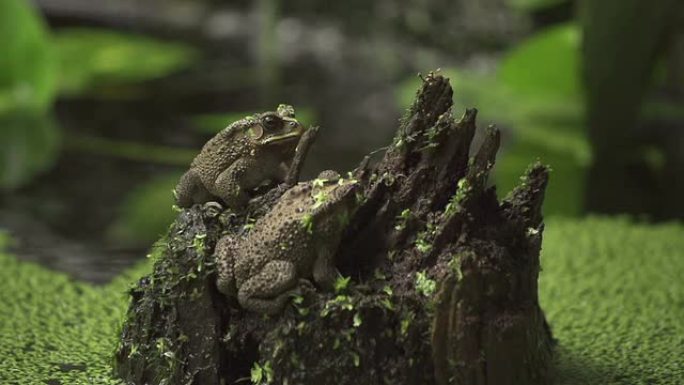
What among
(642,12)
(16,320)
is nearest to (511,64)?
(642,12)

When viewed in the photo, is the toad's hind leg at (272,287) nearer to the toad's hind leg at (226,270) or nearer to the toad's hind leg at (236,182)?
the toad's hind leg at (226,270)

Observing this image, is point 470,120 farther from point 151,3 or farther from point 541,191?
point 151,3

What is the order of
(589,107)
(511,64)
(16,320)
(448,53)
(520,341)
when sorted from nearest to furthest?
(520,341), (16,320), (589,107), (511,64), (448,53)

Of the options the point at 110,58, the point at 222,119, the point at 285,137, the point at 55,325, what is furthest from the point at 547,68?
the point at 285,137

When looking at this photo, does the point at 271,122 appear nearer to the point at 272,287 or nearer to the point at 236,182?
the point at 236,182

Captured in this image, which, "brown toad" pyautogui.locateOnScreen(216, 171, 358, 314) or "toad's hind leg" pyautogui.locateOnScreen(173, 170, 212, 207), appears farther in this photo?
"toad's hind leg" pyautogui.locateOnScreen(173, 170, 212, 207)

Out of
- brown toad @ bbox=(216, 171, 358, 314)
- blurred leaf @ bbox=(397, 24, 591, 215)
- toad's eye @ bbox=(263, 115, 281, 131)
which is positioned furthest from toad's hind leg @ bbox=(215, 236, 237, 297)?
blurred leaf @ bbox=(397, 24, 591, 215)

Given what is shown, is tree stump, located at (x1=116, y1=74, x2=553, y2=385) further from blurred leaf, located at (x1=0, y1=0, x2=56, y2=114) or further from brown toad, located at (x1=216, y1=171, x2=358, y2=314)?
blurred leaf, located at (x1=0, y1=0, x2=56, y2=114)
